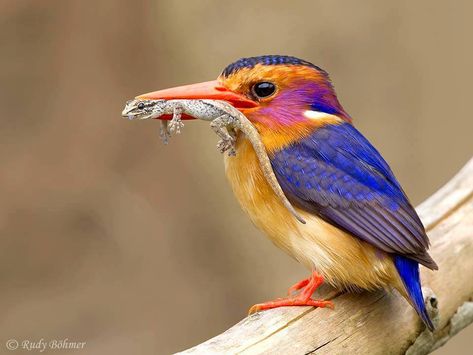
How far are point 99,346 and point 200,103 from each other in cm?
281

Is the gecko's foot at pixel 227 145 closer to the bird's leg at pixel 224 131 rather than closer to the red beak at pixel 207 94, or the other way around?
the bird's leg at pixel 224 131

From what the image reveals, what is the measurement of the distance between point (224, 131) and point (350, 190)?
0.43 m

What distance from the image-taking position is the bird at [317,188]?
10.1 feet

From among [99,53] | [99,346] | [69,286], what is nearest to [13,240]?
[69,286]

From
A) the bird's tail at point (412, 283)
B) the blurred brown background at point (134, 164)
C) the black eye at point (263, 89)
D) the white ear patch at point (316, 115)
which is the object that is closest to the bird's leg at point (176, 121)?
the black eye at point (263, 89)

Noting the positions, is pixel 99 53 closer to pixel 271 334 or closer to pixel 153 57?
pixel 153 57

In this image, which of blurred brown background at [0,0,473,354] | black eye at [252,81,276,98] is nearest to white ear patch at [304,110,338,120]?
black eye at [252,81,276,98]

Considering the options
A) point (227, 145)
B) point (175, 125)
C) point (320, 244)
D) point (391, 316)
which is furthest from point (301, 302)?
point (175, 125)

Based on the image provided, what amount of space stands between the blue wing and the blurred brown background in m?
2.46

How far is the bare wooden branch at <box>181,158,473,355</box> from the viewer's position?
9.32 feet

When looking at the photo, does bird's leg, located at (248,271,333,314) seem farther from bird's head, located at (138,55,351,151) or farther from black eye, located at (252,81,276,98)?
black eye, located at (252,81,276,98)

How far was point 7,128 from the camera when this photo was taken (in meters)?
5.29

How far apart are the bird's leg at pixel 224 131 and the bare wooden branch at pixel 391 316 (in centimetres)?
51

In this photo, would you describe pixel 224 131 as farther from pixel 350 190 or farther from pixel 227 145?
pixel 350 190
